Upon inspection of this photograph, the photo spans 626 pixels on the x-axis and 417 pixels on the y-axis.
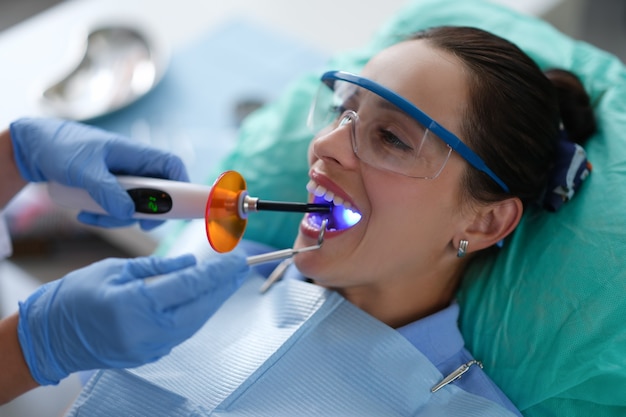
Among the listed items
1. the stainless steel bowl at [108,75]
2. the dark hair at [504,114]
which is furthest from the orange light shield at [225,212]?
the stainless steel bowl at [108,75]

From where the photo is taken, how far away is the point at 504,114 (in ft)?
4.82

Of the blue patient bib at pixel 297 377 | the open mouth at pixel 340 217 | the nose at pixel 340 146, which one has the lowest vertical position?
the blue patient bib at pixel 297 377

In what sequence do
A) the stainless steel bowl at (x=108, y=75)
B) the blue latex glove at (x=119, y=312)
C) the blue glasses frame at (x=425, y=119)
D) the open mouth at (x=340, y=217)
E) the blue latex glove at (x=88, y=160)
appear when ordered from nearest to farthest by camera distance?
the blue latex glove at (x=119, y=312)
the blue glasses frame at (x=425, y=119)
the open mouth at (x=340, y=217)
the blue latex glove at (x=88, y=160)
the stainless steel bowl at (x=108, y=75)

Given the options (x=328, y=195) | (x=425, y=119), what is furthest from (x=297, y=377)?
(x=425, y=119)

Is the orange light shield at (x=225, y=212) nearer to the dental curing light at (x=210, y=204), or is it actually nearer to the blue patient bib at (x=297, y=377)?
the dental curing light at (x=210, y=204)

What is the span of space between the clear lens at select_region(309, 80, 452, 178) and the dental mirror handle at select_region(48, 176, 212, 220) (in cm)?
34

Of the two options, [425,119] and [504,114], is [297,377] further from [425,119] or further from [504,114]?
[504,114]

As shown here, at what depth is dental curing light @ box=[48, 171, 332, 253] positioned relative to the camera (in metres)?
1.30

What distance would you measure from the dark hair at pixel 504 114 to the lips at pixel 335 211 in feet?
0.84

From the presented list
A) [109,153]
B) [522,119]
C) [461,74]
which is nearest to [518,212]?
[522,119]

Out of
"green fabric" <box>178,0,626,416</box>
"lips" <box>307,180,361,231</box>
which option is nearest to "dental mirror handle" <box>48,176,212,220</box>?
"lips" <box>307,180,361,231</box>

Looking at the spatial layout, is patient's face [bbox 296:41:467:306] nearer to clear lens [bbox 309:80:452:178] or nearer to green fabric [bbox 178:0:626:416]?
clear lens [bbox 309:80:452:178]

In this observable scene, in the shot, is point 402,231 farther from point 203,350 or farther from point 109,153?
point 109,153

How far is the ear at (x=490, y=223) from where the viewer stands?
1.54m
